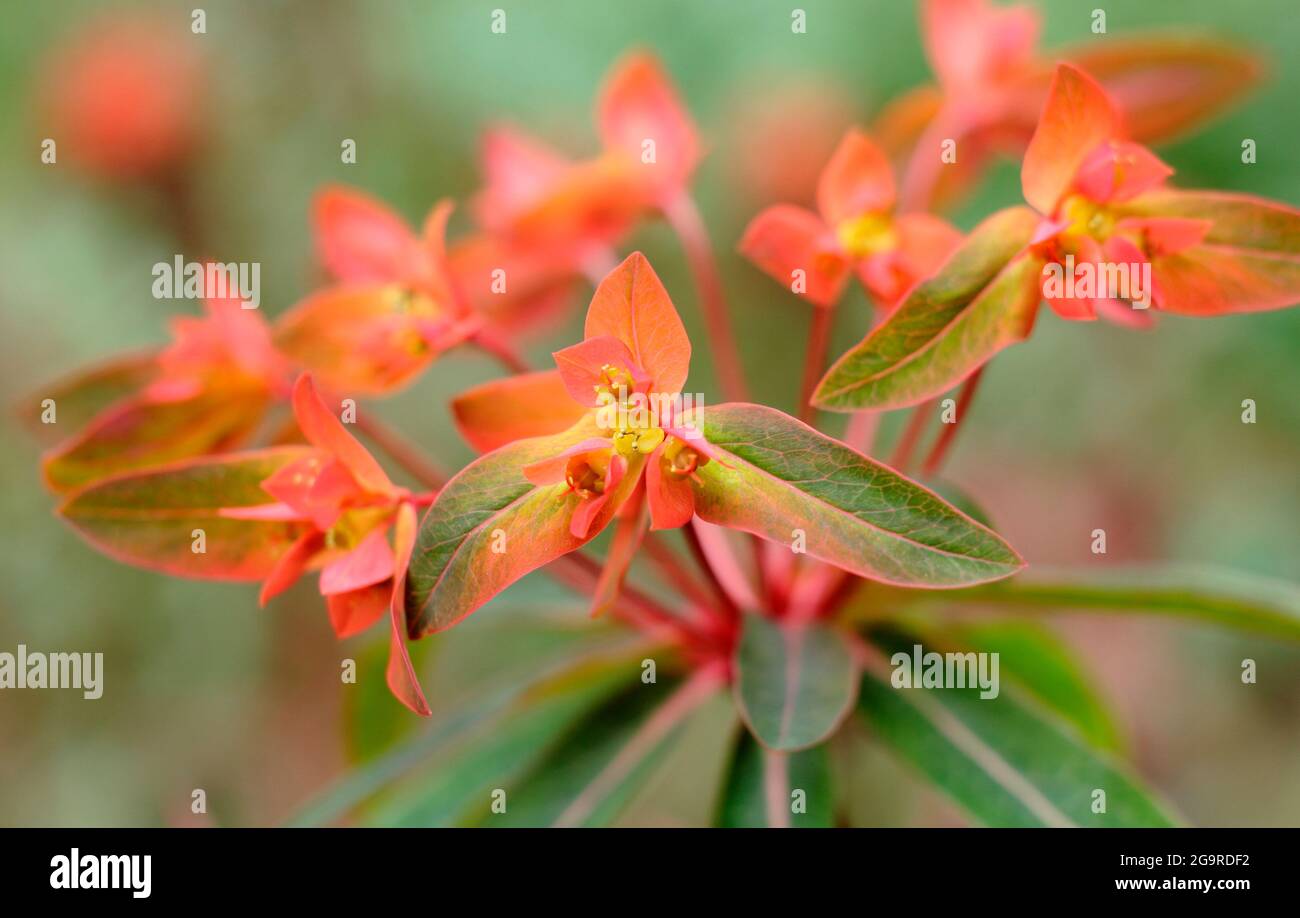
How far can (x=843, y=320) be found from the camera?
7.55 ft

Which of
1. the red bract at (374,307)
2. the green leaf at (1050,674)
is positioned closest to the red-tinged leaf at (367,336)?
the red bract at (374,307)

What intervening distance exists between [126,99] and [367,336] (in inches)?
66.6

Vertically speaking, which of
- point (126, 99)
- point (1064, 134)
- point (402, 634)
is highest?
point (126, 99)

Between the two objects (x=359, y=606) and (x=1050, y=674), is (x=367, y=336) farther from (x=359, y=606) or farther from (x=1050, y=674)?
(x=1050, y=674)

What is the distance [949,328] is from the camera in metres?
0.72

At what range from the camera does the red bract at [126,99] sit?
2.19 m

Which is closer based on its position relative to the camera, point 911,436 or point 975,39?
point 911,436

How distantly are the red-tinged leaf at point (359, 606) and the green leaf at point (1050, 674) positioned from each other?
82 centimetres

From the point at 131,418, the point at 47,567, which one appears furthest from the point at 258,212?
the point at 131,418

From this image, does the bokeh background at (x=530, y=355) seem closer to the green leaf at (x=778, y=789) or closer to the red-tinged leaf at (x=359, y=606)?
the green leaf at (x=778, y=789)

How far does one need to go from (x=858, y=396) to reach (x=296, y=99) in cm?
203

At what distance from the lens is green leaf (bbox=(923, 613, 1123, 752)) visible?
1.33m

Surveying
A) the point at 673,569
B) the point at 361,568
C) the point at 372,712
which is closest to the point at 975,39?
the point at 673,569

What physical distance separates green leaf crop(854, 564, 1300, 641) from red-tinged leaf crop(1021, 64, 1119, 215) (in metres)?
0.42
